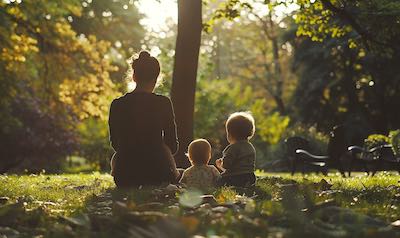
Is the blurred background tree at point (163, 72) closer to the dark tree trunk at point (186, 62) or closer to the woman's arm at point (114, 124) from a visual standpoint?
the dark tree trunk at point (186, 62)

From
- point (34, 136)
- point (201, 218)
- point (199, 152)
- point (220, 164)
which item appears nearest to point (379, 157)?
point (220, 164)

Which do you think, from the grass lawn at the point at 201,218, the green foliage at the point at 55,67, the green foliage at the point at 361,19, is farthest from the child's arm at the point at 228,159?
the green foliage at the point at 55,67

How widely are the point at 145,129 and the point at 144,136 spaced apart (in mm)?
80

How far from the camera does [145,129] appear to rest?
707cm

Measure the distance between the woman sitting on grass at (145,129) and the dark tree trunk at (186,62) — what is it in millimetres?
4564

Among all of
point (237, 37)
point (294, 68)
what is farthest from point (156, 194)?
point (237, 37)

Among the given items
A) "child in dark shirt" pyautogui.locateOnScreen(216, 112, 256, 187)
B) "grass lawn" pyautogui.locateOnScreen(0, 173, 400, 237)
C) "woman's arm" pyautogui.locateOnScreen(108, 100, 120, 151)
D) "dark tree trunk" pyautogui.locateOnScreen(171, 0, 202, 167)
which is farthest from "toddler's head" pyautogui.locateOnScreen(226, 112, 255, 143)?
"dark tree trunk" pyautogui.locateOnScreen(171, 0, 202, 167)

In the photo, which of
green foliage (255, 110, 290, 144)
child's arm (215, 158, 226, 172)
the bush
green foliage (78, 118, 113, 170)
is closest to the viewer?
child's arm (215, 158, 226, 172)

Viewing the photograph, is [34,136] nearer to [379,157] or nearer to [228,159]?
[379,157]

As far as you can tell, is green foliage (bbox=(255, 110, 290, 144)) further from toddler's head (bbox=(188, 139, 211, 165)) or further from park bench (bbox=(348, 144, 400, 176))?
toddler's head (bbox=(188, 139, 211, 165))

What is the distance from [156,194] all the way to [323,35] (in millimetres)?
10424

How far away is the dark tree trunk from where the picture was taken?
1173cm

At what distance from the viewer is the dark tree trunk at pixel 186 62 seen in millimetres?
11727

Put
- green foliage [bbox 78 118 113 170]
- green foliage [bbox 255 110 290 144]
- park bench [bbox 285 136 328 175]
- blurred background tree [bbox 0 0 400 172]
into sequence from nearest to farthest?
1. blurred background tree [bbox 0 0 400 172]
2. park bench [bbox 285 136 328 175]
3. green foliage [bbox 78 118 113 170]
4. green foliage [bbox 255 110 290 144]
